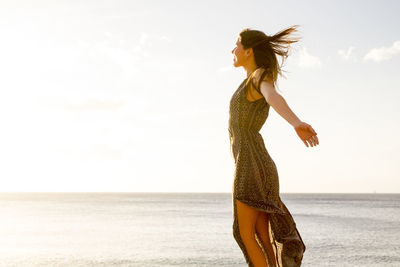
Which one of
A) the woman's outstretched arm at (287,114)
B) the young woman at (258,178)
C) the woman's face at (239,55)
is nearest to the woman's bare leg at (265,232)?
the young woman at (258,178)

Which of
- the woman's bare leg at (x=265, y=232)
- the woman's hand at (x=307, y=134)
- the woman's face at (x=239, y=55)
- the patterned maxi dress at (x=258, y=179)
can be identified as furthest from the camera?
the woman's face at (x=239, y=55)

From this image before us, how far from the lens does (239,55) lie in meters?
4.38

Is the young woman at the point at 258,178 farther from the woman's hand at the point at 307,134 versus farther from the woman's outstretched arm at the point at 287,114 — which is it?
the woman's hand at the point at 307,134

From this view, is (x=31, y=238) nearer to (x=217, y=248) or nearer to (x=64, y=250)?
(x=64, y=250)

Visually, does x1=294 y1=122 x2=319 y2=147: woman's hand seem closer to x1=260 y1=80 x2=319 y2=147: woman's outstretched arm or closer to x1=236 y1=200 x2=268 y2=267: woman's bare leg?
x1=260 y1=80 x2=319 y2=147: woman's outstretched arm

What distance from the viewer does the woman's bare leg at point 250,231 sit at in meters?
4.12

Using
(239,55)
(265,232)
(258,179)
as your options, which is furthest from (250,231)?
(239,55)

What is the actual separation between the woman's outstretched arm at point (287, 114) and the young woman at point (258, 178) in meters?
0.07

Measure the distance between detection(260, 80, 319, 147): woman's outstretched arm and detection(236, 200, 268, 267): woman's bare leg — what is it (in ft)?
2.78

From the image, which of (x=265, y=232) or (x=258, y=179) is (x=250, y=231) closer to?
(x=265, y=232)

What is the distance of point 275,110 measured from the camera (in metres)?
3.72

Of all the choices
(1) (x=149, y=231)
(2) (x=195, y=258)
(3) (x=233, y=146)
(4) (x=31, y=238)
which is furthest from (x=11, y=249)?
(3) (x=233, y=146)

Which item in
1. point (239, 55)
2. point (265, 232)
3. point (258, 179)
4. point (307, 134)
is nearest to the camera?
point (307, 134)

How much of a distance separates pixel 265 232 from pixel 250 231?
0.47ft
